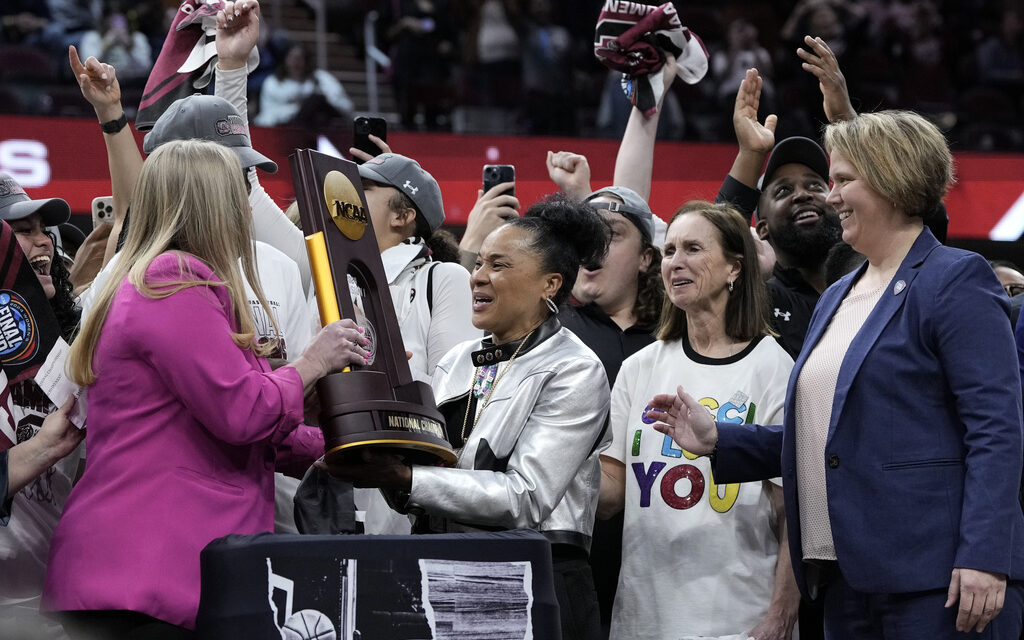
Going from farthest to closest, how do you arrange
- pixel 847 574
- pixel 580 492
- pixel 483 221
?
pixel 483 221
pixel 580 492
pixel 847 574

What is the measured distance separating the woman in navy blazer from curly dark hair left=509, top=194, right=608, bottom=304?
438 mm

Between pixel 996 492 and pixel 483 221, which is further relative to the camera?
pixel 483 221

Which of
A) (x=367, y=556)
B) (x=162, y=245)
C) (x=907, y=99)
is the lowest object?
(x=907, y=99)

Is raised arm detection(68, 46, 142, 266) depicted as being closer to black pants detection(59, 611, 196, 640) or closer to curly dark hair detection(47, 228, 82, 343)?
curly dark hair detection(47, 228, 82, 343)

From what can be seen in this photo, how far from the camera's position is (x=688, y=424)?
282 centimetres

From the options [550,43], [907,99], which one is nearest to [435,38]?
[550,43]

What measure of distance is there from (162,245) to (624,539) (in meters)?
1.43

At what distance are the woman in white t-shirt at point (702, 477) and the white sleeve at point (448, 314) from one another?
453mm

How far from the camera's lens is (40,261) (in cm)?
329

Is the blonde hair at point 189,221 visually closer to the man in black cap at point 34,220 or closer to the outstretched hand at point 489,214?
the man in black cap at point 34,220

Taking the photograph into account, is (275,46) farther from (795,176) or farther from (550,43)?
(795,176)

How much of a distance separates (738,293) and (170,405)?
1.61 m

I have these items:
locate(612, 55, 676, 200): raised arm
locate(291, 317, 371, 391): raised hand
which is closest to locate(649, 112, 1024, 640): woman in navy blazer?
locate(291, 317, 371, 391): raised hand

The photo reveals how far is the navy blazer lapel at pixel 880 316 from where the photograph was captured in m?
2.56
